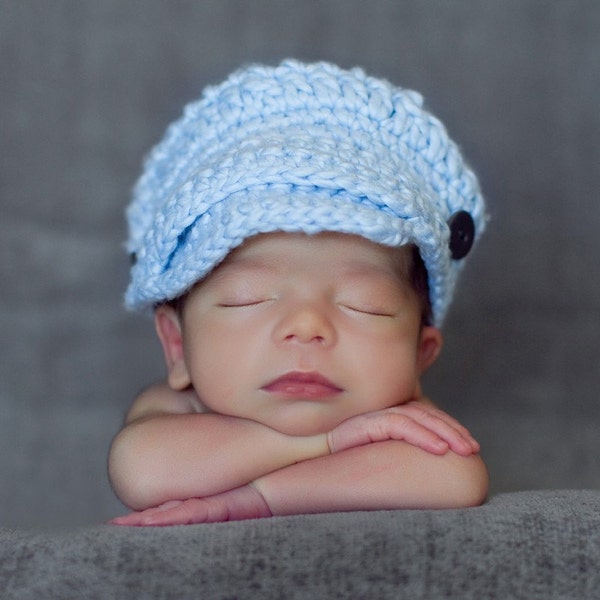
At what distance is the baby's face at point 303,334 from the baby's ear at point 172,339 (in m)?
0.12

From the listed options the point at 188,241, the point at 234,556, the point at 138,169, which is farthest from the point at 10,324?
the point at 234,556

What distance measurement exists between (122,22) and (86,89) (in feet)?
0.57

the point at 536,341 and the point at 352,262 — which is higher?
the point at 536,341

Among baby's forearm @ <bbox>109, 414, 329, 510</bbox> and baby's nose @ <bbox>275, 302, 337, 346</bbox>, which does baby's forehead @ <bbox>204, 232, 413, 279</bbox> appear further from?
baby's forearm @ <bbox>109, 414, 329, 510</bbox>

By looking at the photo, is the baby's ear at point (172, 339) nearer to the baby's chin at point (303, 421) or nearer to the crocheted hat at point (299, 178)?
the crocheted hat at point (299, 178)

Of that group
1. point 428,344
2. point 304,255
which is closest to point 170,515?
point 304,255

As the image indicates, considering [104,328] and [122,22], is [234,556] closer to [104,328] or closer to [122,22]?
[104,328]

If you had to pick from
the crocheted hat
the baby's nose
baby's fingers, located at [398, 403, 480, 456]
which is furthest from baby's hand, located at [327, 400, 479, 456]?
the crocheted hat

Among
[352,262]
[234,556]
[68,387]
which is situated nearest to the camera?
Answer: [234,556]

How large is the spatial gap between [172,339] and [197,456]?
1.05 feet

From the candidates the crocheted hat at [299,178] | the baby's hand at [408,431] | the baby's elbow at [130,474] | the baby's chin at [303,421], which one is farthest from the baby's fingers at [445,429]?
the baby's elbow at [130,474]

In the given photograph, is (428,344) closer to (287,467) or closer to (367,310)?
(367,310)

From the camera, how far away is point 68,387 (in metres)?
2.43

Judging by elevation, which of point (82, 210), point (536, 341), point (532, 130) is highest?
point (532, 130)
